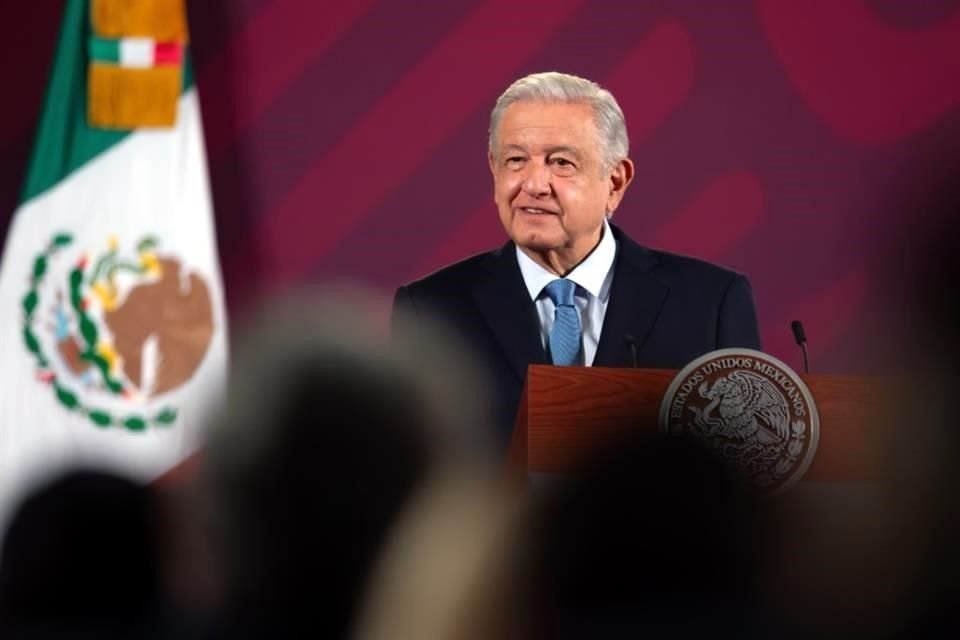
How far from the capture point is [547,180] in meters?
3.14

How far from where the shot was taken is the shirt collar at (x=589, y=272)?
3057 millimetres

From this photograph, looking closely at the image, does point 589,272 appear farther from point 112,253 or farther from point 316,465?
point 316,465

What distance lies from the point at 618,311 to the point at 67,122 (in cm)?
240

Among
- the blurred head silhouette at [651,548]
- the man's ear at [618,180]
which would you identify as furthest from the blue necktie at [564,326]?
the blurred head silhouette at [651,548]

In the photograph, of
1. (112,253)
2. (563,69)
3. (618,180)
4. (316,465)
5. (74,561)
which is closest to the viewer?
(74,561)

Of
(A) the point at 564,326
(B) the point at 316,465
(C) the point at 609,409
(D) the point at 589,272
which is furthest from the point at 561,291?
(B) the point at 316,465

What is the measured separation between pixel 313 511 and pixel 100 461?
0.16m

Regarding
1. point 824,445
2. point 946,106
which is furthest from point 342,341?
point 946,106

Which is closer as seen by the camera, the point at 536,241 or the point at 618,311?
the point at 618,311

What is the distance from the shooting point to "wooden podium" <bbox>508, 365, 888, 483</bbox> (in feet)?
6.31

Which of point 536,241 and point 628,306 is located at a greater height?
point 536,241

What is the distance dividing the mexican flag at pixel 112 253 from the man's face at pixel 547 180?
1568 mm

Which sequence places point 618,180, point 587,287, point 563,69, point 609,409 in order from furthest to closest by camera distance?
point 563,69
point 618,180
point 587,287
point 609,409

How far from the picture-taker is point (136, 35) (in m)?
4.57
